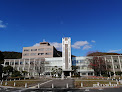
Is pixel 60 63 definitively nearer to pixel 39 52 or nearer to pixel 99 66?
pixel 39 52

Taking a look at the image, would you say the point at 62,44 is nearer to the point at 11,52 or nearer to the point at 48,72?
the point at 48,72

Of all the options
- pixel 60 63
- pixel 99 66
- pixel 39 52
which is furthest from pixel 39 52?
pixel 99 66

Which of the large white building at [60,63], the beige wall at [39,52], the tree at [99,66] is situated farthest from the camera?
the beige wall at [39,52]

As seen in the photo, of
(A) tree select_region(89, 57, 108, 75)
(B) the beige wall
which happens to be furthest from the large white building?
(A) tree select_region(89, 57, 108, 75)

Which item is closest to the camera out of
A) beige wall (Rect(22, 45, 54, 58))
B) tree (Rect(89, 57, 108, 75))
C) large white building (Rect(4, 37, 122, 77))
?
tree (Rect(89, 57, 108, 75))

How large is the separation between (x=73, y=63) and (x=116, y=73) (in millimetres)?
23972

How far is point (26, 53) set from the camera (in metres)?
77.9

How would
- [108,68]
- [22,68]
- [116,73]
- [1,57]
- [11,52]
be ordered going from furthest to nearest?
1. [11,52]
2. [22,68]
3. [108,68]
4. [116,73]
5. [1,57]

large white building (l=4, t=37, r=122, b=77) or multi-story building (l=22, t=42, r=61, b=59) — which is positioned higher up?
multi-story building (l=22, t=42, r=61, b=59)

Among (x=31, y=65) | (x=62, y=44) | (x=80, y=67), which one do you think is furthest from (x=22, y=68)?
(x=80, y=67)

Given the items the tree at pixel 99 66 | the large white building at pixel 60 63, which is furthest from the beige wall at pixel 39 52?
the tree at pixel 99 66

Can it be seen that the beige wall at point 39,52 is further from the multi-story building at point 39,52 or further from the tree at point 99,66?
the tree at point 99,66

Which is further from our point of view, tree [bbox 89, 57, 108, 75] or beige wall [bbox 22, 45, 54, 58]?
beige wall [bbox 22, 45, 54, 58]

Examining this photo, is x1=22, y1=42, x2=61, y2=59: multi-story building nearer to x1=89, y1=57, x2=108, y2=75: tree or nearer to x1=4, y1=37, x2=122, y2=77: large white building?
x1=4, y1=37, x2=122, y2=77: large white building
